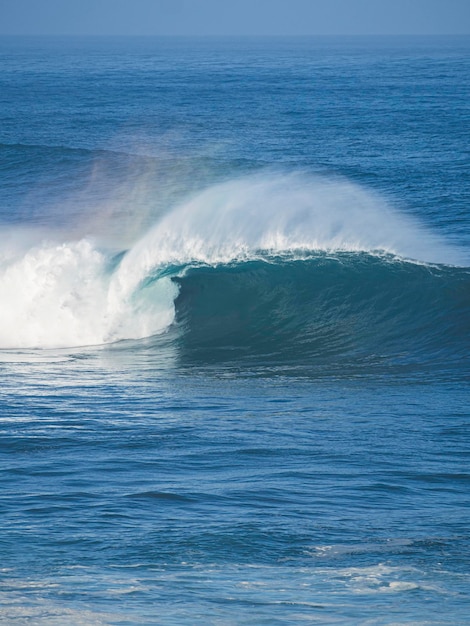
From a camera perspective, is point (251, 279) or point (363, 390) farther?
point (251, 279)

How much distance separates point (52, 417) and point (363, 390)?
374 centimetres

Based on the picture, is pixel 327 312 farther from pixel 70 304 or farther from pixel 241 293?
pixel 70 304

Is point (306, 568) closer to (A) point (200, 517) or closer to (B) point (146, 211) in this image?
(A) point (200, 517)

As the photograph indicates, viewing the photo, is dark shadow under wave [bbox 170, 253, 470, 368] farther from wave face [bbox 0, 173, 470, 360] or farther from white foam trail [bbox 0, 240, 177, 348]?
white foam trail [bbox 0, 240, 177, 348]

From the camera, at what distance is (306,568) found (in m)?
7.25

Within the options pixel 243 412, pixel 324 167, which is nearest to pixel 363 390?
pixel 243 412

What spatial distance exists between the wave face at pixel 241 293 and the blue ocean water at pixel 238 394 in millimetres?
47

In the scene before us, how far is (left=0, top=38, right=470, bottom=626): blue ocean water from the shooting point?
7066 millimetres

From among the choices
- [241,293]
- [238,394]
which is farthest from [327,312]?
[238,394]

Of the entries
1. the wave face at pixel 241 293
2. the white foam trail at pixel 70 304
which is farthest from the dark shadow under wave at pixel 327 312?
the white foam trail at pixel 70 304

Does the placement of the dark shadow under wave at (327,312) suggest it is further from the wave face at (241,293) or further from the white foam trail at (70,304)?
the white foam trail at (70,304)

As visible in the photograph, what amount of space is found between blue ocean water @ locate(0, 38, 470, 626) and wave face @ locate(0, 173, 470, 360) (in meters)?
0.05

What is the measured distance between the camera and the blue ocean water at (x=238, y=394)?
7066 millimetres

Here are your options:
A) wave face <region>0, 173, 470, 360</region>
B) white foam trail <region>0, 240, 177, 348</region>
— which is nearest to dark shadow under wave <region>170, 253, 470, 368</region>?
wave face <region>0, 173, 470, 360</region>
